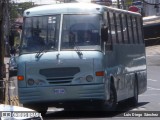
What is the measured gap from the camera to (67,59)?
1809 cm

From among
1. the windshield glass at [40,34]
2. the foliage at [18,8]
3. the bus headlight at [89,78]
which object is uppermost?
the windshield glass at [40,34]

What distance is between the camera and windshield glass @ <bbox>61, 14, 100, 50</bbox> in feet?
60.6

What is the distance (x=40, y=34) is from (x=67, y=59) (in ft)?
4.22

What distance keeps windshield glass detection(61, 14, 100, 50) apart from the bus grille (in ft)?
2.07

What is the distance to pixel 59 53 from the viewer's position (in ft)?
59.8

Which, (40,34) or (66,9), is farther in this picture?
(66,9)

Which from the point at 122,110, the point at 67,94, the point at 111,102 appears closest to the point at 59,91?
the point at 67,94

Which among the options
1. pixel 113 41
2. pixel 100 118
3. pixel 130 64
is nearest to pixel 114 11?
pixel 113 41

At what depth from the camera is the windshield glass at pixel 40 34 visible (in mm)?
18562

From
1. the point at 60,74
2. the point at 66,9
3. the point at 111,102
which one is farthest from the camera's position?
the point at 111,102

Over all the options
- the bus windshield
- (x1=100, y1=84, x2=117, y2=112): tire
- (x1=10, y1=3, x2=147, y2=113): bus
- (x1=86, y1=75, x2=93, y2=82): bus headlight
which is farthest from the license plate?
(x1=100, y1=84, x2=117, y2=112): tire

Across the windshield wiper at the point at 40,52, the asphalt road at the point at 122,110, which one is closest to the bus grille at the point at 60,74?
the windshield wiper at the point at 40,52

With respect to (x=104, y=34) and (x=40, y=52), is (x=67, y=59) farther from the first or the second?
(x=104, y=34)

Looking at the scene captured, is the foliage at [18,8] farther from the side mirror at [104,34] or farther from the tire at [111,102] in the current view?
the side mirror at [104,34]
